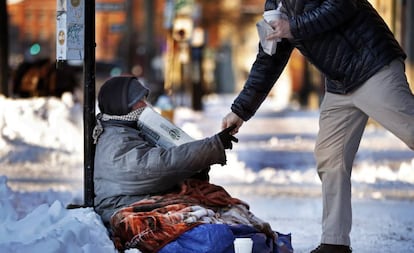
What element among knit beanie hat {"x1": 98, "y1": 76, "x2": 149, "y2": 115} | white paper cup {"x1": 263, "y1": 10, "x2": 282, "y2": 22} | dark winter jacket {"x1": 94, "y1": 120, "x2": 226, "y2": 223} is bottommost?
dark winter jacket {"x1": 94, "y1": 120, "x2": 226, "y2": 223}

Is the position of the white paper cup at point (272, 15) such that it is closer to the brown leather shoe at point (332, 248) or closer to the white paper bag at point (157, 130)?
the white paper bag at point (157, 130)

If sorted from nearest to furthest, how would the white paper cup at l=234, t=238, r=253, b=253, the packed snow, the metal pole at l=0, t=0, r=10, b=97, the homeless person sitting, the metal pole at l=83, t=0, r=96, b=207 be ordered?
the white paper cup at l=234, t=238, r=253, b=253
the homeless person sitting
the packed snow
the metal pole at l=83, t=0, r=96, b=207
the metal pole at l=0, t=0, r=10, b=97

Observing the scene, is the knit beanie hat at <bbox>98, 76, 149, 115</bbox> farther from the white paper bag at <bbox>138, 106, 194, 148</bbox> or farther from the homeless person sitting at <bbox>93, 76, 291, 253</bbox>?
the white paper bag at <bbox>138, 106, 194, 148</bbox>

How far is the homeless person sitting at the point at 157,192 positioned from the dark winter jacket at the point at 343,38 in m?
0.68

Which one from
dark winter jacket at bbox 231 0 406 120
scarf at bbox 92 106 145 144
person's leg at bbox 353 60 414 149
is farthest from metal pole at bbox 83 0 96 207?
person's leg at bbox 353 60 414 149

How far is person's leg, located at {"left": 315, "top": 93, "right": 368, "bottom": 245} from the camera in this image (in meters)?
6.20

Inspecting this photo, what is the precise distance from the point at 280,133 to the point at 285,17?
49.9ft

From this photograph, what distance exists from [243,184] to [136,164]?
5.63m

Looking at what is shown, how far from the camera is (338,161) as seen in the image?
6215 mm

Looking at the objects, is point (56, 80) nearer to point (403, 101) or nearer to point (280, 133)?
point (280, 133)

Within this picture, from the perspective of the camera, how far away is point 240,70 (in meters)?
65.9

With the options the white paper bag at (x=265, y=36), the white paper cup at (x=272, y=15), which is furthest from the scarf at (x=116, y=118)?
the white paper cup at (x=272, y=15)

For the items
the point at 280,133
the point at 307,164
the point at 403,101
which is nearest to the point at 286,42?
the point at 403,101

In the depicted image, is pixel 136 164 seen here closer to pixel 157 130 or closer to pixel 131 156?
pixel 131 156
